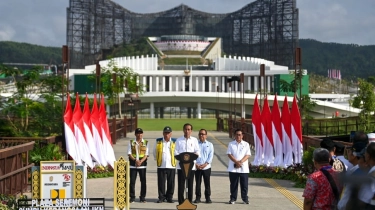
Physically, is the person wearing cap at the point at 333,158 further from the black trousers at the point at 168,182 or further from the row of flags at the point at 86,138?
the row of flags at the point at 86,138

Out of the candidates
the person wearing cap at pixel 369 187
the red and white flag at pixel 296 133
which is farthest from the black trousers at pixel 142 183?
the person wearing cap at pixel 369 187

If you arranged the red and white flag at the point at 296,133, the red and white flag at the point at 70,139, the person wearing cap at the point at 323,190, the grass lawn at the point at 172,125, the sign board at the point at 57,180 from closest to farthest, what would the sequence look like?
the person wearing cap at the point at 323,190 → the sign board at the point at 57,180 → the red and white flag at the point at 70,139 → the red and white flag at the point at 296,133 → the grass lawn at the point at 172,125

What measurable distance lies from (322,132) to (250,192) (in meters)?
29.0

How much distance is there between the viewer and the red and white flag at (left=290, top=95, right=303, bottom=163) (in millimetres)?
21981

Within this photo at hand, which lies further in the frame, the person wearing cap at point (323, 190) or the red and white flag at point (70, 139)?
the red and white flag at point (70, 139)

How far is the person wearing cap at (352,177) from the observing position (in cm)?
507

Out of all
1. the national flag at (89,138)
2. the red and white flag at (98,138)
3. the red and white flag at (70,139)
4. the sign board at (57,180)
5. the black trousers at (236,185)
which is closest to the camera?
the sign board at (57,180)

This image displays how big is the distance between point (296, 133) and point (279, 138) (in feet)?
3.32

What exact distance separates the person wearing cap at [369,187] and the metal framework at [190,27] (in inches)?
5058

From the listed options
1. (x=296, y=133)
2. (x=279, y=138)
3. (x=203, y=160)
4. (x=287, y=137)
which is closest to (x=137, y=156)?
(x=203, y=160)

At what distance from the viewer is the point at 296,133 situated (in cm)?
2236

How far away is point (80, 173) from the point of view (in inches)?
470

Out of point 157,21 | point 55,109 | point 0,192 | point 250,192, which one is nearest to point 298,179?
point 250,192

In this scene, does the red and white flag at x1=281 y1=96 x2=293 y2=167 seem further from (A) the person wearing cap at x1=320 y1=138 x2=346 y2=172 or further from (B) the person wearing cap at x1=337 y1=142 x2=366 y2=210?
(B) the person wearing cap at x1=337 y1=142 x2=366 y2=210
